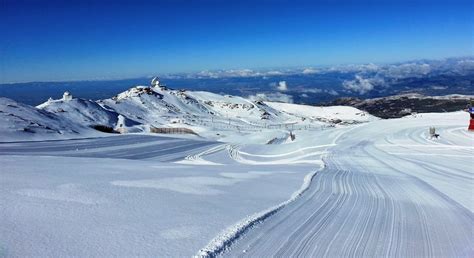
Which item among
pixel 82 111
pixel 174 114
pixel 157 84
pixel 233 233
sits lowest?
pixel 174 114

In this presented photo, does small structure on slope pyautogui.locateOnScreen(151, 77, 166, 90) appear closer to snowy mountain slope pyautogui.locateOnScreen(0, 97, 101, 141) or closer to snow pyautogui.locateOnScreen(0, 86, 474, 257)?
snowy mountain slope pyautogui.locateOnScreen(0, 97, 101, 141)

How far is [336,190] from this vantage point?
30.7 feet

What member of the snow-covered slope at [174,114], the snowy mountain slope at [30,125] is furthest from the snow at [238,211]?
the snow-covered slope at [174,114]

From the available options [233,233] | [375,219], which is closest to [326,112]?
[375,219]

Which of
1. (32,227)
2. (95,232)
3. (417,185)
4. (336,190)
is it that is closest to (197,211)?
(95,232)

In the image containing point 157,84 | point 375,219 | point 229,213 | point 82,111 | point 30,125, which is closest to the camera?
point 229,213

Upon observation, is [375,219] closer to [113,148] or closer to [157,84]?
[113,148]

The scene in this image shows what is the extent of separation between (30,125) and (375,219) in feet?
63.1

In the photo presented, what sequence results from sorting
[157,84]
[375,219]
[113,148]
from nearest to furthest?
[375,219], [113,148], [157,84]

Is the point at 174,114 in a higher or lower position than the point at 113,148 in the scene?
lower

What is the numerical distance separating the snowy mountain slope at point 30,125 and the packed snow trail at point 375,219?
50.5ft

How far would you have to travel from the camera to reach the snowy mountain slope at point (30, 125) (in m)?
19.0

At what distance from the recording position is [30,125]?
20.5 metres

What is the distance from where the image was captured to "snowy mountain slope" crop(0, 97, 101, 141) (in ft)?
62.4
